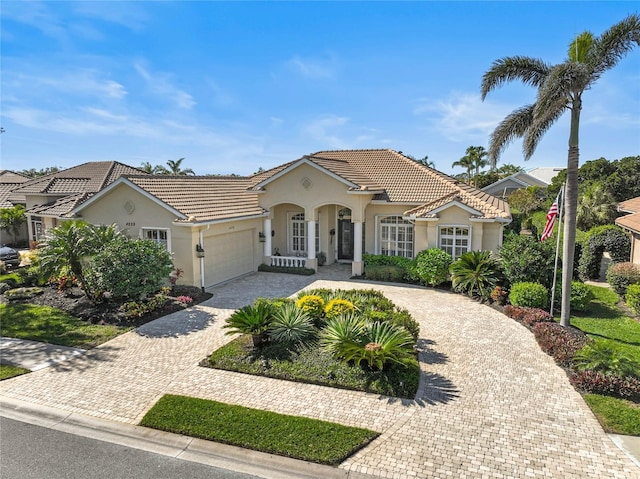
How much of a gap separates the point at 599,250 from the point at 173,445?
2125 centimetres

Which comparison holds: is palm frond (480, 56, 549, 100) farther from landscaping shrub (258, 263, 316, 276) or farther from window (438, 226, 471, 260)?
landscaping shrub (258, 263, 316, 276)

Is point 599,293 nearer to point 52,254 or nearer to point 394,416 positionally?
point 394,416

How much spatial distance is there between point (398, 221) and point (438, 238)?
287cm

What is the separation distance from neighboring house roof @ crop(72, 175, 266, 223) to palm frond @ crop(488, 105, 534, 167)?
11787 millimetres

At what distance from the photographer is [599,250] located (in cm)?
2055

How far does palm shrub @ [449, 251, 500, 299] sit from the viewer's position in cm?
1697

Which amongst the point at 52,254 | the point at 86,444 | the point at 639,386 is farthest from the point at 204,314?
the point at 639,386

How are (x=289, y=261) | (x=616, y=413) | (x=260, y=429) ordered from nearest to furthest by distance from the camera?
1. (x=260, y=429)
2. (x=616, y=413)
3. (x=289, y=261)

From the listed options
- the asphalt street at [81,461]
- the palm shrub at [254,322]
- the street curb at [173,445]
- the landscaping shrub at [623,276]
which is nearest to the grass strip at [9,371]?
the street curb at [173,445]

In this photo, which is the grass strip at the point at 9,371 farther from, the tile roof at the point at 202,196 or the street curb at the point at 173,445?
the tile roof at the point at 202,196

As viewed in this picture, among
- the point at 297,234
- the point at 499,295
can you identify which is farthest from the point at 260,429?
the point at 297,234

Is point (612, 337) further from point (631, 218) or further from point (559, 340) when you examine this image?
point (631, 218)

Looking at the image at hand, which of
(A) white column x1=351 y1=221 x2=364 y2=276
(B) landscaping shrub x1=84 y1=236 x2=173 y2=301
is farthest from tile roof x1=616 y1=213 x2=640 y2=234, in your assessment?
(B) landscaping shrub x1=84 y1=236 x2=173 y2=301

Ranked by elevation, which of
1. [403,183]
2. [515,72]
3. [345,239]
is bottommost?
[345,239]
